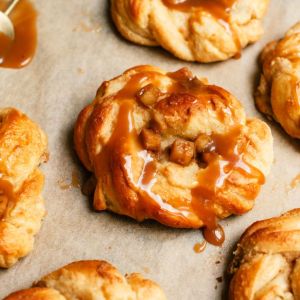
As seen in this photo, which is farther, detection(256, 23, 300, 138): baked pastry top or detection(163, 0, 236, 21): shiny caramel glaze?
detection(163, 0, 236, 21): shiny caramel glaze

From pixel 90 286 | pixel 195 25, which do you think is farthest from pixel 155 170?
pixel 195 25

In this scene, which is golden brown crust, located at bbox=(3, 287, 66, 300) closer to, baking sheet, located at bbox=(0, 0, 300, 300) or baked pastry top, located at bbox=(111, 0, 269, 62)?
baking sheet, located at bbox=(0, 0, 300, 300)

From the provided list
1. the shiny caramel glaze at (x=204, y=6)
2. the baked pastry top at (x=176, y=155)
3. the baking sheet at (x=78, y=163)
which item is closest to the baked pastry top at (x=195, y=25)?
the shiny caramel glaze at (x=204, y=6)

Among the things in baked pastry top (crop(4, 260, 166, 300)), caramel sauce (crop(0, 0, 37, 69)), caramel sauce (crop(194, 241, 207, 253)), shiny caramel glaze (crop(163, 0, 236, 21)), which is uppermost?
shiny caramel glaze (crop(163, 0, 236, 21))

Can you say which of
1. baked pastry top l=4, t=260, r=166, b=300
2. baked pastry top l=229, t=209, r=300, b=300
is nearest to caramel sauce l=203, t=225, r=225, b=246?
baked pastry top l=229, t=209, r=300, b=300

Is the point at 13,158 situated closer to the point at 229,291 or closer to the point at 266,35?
Result: the point at 229,291

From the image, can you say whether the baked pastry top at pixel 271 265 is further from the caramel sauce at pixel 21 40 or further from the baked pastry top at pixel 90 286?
the caramel sauce at pixel 21 40
